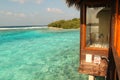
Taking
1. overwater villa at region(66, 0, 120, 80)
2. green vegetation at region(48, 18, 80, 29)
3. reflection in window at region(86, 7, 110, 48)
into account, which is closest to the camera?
overwater villa at region(66, 0, 120, 80)

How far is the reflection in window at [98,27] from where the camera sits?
5059 mm

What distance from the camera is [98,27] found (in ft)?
17.0

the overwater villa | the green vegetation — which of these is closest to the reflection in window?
the overwater villa

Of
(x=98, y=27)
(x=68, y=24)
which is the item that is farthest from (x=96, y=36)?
(x=68, y=24)

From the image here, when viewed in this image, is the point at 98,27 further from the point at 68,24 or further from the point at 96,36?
the point at 68,24

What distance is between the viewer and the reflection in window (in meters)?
5.06

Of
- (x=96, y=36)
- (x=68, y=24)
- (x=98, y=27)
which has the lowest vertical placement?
(x=68, y=24)

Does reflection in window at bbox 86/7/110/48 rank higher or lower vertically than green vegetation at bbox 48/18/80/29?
higher

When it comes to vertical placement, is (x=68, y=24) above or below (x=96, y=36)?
below

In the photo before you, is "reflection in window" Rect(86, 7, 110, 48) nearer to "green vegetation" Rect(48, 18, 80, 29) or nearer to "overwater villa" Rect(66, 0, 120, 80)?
"overwater villa" Rect(66, 0, 120, 80)

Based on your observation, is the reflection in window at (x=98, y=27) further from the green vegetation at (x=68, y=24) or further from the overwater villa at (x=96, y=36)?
the green vegetation at (x=68, y=24)

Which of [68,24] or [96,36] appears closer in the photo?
[96,36]

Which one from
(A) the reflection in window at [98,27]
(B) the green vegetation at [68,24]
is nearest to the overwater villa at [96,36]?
(A) the reflection in window at [98,27]

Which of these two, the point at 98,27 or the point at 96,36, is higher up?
the point at 98,27
